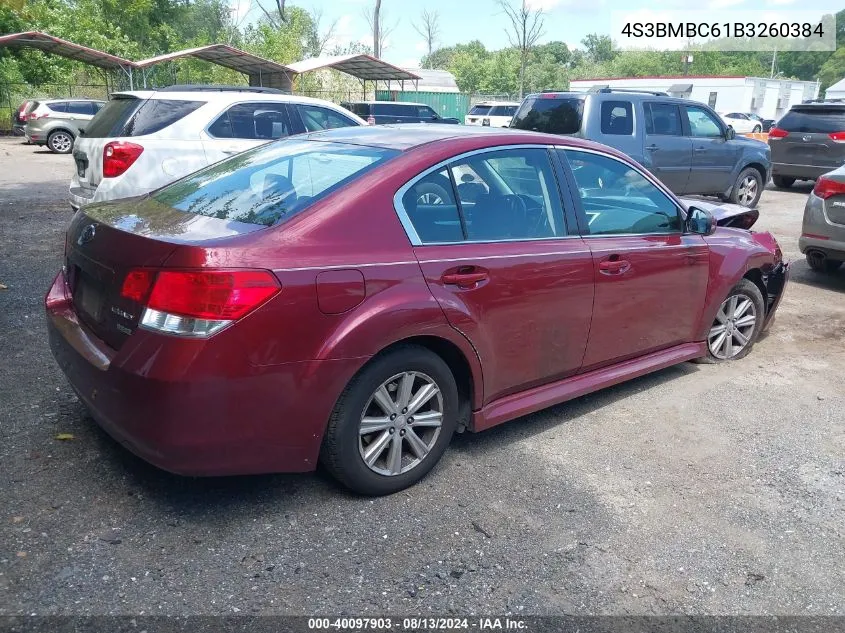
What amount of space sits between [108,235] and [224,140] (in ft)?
17.4

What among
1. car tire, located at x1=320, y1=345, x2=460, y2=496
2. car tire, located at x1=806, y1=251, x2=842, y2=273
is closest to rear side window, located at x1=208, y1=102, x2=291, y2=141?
car tire, located at x1=320, y1=345, x2=460, y2=496

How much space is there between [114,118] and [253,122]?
1474 mm

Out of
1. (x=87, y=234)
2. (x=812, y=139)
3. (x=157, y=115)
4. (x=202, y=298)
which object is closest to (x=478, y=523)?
(x=202, y=298)

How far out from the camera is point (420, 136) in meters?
3.77

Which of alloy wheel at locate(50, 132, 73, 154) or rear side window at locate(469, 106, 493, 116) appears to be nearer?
alloy wheel at locate(50, 132, 73, 154)

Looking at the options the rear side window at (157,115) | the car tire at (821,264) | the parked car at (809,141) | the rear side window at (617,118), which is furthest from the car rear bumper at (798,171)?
the rear side window at (157,115)

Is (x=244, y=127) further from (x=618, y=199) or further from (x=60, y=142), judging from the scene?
(x=60, y=142)

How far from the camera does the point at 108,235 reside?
10.3 ft

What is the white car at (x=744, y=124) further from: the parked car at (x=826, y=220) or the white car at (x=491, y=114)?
the parked car at (x=826, y=220)

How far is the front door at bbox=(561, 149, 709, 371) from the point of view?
4064 millimetres

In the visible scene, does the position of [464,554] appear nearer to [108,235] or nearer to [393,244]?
[393,244]

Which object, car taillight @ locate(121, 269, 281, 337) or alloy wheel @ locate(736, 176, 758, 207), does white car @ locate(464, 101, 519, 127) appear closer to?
alloy wheel @ locate(736, 176, 758, 207)

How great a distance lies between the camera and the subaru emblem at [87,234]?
10.7ft

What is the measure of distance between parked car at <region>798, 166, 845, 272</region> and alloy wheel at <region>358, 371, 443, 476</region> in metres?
5.82
